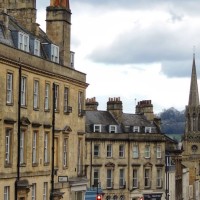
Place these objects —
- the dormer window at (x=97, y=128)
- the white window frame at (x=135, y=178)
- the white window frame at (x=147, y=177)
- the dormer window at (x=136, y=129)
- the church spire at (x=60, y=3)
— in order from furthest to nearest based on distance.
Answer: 1. the dormer window at (x=136, y=129)
2. the white window frame at (x=147, y=177)
3. the white window frame at (x=135, y=178)
4. the dormer window at (x=97, y=128)
5. the church spire at (x=60, y=3)

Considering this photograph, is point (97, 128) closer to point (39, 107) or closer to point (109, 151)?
point (109, 151)

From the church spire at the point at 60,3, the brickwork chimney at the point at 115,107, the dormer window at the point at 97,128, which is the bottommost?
the dormer window at the point at 97,128

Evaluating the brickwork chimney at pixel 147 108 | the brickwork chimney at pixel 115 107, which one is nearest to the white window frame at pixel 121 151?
the brickwork chimney at pixel 115 107

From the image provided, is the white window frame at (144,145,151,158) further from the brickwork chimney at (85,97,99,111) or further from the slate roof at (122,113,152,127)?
the brickwork chimney at (85,97,99,111)

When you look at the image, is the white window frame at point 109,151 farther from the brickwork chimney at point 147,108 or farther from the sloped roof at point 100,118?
the brickwork chimney at point 147,108

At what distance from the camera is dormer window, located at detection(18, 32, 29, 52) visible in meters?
50.0

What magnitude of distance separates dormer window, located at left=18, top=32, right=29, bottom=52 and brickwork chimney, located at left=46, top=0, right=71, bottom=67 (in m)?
7.22

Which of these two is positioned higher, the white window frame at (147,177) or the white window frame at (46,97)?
the white window frame at (46,97)

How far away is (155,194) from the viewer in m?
88.2

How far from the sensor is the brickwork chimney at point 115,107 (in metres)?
87.6

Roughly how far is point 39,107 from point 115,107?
126 feet

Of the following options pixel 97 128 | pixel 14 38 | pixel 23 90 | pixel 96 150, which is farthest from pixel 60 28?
pixel 97 128

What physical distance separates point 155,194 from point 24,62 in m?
44.3

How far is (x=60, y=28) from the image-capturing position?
192ft
